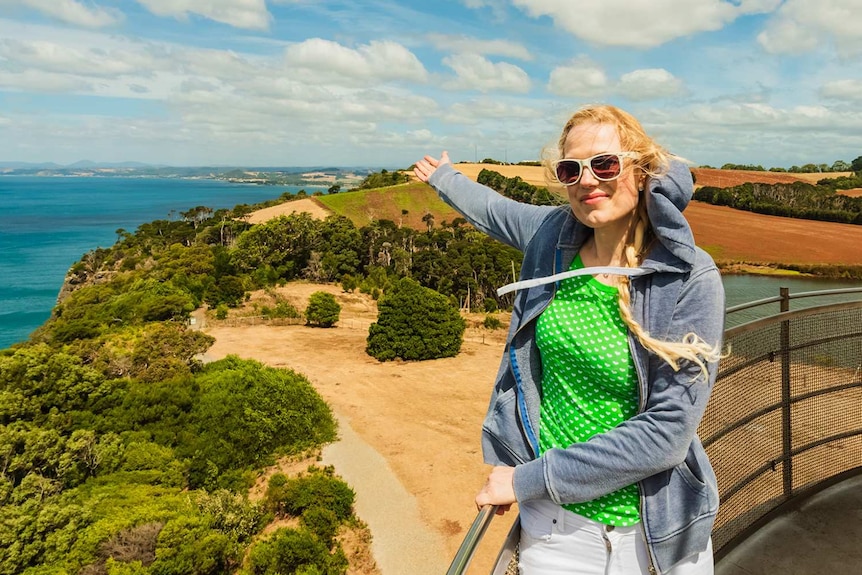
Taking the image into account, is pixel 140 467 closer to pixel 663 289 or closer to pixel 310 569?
pixel 310 569

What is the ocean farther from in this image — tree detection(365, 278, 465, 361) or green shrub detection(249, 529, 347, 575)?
tree detection(365, 278, 465, 361)

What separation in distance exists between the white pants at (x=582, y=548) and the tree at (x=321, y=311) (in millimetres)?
30641

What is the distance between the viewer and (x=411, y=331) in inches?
1006

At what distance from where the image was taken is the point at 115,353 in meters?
19.0

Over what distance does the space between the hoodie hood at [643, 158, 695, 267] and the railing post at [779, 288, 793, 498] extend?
2.10m

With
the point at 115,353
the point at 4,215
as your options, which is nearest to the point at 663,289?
the point at 115,353

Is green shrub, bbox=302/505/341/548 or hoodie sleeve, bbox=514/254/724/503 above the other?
hoodie sleeve, bbox=514/254/724/503

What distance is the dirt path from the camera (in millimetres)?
12406

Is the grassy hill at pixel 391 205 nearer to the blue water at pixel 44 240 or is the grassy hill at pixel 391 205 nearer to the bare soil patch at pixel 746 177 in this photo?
the blue water at pixel 44 240

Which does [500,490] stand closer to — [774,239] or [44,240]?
[774,239]

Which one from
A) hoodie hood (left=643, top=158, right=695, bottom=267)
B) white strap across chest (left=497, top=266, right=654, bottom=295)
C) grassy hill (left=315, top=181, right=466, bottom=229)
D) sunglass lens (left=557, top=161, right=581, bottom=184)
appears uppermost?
grassy hill (left=315, top=181, right=466, bottom=229)

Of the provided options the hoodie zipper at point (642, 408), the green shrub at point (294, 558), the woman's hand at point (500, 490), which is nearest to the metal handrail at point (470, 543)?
the woman's hand at point (500, 490)

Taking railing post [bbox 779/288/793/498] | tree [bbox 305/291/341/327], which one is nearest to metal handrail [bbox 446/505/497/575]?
railing post [bbox 779/288/793/498]

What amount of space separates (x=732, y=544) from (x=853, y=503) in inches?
39.7
